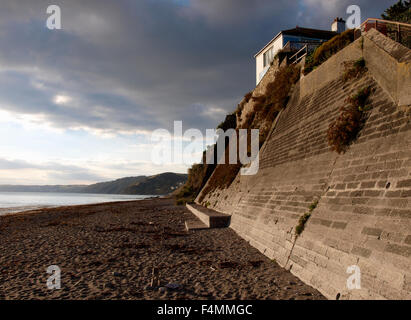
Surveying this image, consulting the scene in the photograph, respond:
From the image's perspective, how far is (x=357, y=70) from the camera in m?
9.79

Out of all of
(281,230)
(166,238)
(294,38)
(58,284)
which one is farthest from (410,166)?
(294,38)

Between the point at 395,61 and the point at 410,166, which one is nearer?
the point at 410,166

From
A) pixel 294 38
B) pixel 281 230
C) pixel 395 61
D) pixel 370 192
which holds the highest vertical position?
pixel 294 38

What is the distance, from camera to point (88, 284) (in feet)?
21.9

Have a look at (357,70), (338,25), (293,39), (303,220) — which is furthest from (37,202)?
(357,70)

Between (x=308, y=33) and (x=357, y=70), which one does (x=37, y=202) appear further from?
(x=357, y=70)

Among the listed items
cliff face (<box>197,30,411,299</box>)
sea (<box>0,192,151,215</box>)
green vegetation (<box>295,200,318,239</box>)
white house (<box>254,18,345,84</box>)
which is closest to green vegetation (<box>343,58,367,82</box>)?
cliff face (<box>197,30,411,299</box>)

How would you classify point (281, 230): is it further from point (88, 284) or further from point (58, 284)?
point (58, 284)

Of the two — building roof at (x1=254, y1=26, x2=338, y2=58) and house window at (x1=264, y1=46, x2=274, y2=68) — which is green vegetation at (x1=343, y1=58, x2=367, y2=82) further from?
house window at (x1=264, y1=46, x2=274, y2=68)

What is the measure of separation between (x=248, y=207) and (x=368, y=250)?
8.37m

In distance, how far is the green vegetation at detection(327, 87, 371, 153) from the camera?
809cm

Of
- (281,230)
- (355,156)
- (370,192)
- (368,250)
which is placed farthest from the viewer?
(281,230)

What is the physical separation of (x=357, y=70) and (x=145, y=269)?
973 centimetres

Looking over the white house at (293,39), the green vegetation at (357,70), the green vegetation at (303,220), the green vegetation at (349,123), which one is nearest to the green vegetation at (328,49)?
the green vegetation at (357,70)
